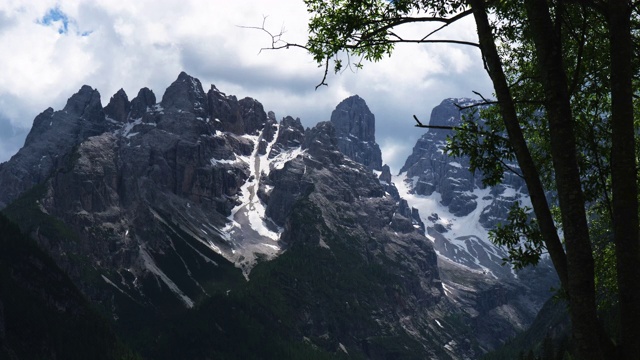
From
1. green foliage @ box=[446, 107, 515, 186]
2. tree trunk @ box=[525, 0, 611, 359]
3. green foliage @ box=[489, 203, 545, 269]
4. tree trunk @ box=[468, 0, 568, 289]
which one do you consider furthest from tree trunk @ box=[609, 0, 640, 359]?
green foliage @ box=[489, 203, 545, 269]

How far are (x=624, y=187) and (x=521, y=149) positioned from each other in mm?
1892

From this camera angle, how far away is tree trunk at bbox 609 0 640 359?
1175 centimetres

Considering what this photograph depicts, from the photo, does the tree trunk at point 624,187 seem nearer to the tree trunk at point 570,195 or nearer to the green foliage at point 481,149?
the tree trunk at point 570,195

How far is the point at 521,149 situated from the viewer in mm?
→ 12898

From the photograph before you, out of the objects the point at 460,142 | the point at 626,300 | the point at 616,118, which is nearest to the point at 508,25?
the point at 460,142

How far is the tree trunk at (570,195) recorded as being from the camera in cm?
1157

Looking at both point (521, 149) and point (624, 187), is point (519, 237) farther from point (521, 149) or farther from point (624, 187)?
point (624, 187)

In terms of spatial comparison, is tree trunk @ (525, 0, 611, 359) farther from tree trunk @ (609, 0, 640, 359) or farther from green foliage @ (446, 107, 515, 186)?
green foliage @ (446, 107, 515, 186)

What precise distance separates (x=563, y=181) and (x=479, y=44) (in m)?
3.25

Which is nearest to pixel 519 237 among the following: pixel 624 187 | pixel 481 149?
pixel 481 149

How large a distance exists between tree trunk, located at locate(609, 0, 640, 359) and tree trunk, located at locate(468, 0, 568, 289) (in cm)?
100

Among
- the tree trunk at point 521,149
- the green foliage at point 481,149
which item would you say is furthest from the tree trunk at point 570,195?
the green foliage at point 481,149

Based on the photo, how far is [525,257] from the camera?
52.6 feet

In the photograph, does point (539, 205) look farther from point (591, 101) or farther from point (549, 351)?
point (549, 351)
